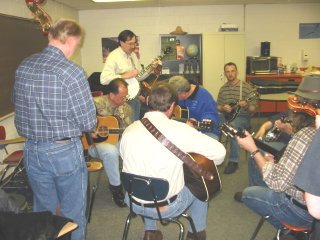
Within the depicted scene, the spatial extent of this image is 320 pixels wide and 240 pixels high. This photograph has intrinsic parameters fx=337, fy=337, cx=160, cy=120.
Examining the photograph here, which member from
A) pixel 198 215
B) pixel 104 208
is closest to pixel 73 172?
pixel 198 215

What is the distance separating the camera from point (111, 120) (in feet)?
10.7

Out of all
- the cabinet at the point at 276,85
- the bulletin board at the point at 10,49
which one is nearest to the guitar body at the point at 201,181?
the bulletin board at the point at 10,49

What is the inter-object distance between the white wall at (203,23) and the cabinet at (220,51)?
487 millimetres

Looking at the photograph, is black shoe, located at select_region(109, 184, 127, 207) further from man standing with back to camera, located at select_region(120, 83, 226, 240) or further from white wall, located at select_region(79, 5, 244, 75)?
white wall, located at select_region(79, 5, 244, 75)

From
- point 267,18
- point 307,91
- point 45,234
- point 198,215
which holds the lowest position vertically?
point 198,215

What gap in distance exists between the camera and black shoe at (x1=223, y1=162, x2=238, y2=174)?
382 centimetres

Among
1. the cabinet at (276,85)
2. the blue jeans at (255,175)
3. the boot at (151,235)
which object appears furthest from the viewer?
the cabinet at (276,85)

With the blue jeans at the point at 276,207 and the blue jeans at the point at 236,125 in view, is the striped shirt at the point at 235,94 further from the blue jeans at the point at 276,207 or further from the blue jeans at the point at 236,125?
the blue jeans at the point at 276,207

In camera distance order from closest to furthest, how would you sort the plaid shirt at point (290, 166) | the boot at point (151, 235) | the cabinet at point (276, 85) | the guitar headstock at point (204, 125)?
the plaid shirt at point (290, 166) < the boot at point (151, 235) < the guitar headstock at point (204, 125) < the cabinet at point (276, 85)

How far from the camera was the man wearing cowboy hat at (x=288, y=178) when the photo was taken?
1.63 metres

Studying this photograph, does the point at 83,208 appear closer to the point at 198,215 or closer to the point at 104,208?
the point at 198,215

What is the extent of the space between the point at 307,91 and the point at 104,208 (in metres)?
2.00

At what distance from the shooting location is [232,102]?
4008 millimetres

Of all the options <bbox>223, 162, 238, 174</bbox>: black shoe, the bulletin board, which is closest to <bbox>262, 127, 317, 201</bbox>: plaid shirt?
<bbox>223, 162, 238, 174</bbox>: black shoe
